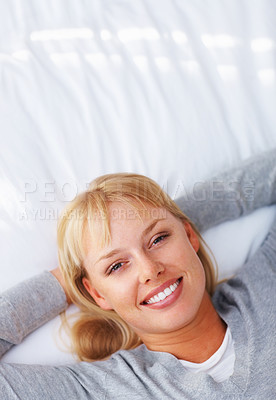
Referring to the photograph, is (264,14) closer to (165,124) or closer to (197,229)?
(165,124)

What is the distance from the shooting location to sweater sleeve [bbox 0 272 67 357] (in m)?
1.23

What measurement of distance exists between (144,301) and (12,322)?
286mm

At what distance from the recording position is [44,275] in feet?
4.36

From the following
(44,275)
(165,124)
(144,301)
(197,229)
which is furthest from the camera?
(165,124)

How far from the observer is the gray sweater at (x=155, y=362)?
1.16 metres

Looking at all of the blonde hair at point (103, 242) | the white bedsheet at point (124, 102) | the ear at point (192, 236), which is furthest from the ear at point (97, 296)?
the ear at point (192, 236)

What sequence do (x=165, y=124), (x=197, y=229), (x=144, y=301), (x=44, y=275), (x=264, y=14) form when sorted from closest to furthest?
1. (x=144, y=301)
2. (x=44, y=275)
3. (x=197, y=229)
4. (x=165, y=124)
5. (x=264, y=14)

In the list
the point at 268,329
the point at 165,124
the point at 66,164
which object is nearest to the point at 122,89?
the point at 165,124

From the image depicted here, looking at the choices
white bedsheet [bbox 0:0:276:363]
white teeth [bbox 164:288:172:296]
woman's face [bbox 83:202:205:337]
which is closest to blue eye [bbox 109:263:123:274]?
woman's face [bbox 83:202:205:337]

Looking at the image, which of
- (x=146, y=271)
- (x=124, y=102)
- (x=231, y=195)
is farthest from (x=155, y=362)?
(x=124, y=102)

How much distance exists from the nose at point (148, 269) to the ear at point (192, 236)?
0.16 metres

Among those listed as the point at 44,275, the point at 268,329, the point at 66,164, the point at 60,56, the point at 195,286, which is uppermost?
the point at 60,56

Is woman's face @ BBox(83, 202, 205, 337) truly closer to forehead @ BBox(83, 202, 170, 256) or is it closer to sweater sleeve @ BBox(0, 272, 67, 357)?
forehead @ BBox(83, 202, 170, 256)

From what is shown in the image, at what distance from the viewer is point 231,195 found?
57.8 inches
